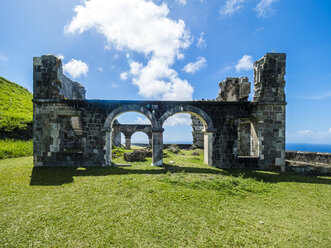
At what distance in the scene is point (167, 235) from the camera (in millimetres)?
3172

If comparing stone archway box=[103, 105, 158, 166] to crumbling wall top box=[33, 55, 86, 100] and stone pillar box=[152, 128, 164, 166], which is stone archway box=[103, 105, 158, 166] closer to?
stone pillar box=[152, 128, 164, 166]

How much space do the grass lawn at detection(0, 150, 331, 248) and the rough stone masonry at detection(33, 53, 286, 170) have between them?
2.10m

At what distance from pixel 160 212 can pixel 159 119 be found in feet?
Result: 17.7

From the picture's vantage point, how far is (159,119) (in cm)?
864

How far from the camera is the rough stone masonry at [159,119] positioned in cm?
833

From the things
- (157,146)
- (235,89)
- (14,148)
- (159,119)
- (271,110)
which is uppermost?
(235,89)

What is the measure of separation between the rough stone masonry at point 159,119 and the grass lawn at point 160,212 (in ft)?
6.88

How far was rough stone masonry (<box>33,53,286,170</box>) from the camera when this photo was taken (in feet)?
27.3

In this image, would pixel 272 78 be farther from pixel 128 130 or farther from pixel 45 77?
pixel 128 130

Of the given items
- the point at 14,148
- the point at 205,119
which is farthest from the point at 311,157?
the point at 14,148

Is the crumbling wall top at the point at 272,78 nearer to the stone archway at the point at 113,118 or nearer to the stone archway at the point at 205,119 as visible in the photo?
the stone archway at the point at 205,119

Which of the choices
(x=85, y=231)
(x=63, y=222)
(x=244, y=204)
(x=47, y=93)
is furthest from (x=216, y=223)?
(x=47, y=93)

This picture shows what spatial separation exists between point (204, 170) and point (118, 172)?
4.32 metres

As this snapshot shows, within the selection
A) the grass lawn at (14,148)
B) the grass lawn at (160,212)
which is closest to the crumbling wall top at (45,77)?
the grass lawn at (160,212)
